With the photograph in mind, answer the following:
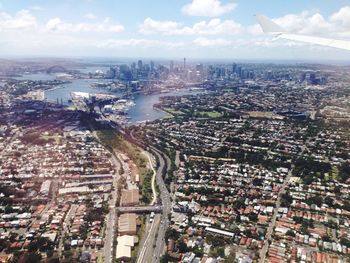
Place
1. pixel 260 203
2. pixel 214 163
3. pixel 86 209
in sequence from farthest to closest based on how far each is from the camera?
pixel 214 163 < pixel 260 203 < pixel 86 209

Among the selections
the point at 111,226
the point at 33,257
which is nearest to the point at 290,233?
the point at 111,226

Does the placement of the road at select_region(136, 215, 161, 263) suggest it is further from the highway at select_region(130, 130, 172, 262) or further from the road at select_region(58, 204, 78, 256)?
the road at select_region(58, 204, 78, 256)

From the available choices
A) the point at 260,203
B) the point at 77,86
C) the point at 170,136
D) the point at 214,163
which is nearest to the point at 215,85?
the point at 77,86

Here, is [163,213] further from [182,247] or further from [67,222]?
[67,222]

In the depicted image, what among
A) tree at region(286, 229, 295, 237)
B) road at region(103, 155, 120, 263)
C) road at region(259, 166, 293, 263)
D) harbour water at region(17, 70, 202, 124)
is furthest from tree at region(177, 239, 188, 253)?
harbour water at region(17, 70, 202, 124)

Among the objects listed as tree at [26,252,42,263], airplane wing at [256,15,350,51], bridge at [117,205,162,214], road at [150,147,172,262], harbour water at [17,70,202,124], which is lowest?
harbour water at [17,70,202,124]

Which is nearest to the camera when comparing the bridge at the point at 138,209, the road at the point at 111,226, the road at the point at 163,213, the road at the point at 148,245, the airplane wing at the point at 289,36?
the airplane wing at the point at 289,36

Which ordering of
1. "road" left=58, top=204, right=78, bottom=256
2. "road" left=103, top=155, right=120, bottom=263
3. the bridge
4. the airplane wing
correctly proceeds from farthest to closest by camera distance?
1. the bridge
2. "road" left=58, top=204, right=78, bottom=256
3. "road" left=103, top=155, right=120, bottom=263
4. the airplane wing

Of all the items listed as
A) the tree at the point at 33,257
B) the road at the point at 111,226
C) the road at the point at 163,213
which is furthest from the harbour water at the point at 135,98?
the tree at the point at 33,257

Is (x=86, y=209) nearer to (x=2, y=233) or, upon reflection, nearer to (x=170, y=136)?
(x=2, y=233)

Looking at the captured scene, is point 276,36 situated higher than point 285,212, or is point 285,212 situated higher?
point 276,36

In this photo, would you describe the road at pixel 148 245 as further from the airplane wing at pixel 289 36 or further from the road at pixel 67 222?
the airplane wing at pixel 289 36
